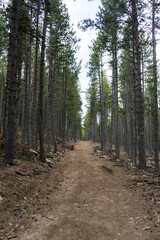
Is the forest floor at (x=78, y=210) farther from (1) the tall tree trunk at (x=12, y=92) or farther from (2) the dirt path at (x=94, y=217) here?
(1) the tall tree trunk at (x=12, y=92)

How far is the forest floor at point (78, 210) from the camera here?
3.10 meters

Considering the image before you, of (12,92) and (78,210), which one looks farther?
(12,92)

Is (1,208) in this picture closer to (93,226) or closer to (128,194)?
(93,226)

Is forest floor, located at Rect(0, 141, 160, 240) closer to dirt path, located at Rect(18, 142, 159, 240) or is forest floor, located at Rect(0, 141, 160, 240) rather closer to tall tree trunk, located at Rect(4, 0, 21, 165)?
dirt path, located at Rect(18, 142, 159, 240)

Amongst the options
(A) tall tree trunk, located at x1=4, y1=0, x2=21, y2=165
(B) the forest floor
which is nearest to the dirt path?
(B) the forest floor

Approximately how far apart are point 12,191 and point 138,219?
359cm

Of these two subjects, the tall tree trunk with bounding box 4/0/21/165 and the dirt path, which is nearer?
the dirt path

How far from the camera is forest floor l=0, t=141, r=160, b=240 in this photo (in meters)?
3.10

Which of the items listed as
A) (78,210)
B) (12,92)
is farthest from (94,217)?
(12,92)

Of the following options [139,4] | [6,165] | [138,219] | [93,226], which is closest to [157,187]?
[138,219]

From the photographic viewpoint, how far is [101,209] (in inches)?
168

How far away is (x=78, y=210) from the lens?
13.8ft

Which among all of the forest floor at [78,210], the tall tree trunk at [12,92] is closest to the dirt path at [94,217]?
the forest floor at [78,210]

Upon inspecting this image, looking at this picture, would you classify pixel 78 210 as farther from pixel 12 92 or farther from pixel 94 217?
pixel 12 92
